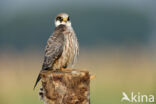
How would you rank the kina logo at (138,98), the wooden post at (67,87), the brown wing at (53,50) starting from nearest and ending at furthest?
the wooden post at (67,87) → the brown wing at (53,50) → the kina logo at (138,98)

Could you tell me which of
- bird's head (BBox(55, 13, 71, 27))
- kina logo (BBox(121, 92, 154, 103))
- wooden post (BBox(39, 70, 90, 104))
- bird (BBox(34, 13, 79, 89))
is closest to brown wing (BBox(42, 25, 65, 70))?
bird (BBox(34, 13, 79, 89))

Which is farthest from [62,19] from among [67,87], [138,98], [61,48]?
[138,98]

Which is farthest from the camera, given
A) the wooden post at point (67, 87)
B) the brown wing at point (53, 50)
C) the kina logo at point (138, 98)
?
the kina logo at point (138, 98)

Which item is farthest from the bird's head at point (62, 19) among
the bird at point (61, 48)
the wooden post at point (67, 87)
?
the wooden post at point (67, 87)

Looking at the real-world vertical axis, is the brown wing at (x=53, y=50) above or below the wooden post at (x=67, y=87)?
above

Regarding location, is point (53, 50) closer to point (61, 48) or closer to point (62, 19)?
point (61, 48)

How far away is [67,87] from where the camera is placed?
3.22 m

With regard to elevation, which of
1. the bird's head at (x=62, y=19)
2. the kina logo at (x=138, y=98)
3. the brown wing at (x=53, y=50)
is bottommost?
the kina logo at (x=138, y=98)

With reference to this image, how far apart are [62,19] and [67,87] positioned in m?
0.84

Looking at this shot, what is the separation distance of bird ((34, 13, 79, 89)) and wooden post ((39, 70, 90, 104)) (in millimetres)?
464

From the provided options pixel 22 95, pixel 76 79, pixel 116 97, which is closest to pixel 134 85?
pixel 116 97

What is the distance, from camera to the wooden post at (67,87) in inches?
127

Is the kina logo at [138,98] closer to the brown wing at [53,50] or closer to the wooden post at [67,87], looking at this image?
the brown wing at [53,50]

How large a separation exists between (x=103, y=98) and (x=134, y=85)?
53cm
